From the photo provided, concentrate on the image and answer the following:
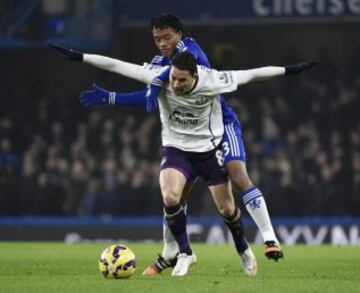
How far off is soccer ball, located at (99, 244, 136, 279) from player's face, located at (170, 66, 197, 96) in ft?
4.93

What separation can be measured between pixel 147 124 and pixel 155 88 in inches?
539

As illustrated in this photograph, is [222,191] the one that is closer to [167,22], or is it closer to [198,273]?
[198,273]

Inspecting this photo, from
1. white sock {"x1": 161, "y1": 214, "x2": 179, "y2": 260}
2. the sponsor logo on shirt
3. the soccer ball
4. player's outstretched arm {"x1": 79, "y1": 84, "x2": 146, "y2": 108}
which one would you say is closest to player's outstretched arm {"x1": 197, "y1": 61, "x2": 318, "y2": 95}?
the sponsor logo on shirt

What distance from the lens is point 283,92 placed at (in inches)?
961

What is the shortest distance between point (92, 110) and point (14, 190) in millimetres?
3218

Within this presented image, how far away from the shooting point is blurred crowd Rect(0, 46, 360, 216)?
21.8 m

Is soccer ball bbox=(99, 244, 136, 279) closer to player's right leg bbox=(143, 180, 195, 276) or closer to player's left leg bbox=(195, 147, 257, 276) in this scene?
player's right leg bbox=(143, 180, 195, 276)

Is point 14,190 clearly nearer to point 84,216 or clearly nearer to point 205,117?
point 84,216

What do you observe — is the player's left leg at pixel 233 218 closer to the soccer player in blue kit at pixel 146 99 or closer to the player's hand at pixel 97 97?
the soccer player in blue kit at pixel 146 99

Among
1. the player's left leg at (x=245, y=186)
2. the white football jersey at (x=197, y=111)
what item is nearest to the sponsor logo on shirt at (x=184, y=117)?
the white football jersey at (x=197, y=111)

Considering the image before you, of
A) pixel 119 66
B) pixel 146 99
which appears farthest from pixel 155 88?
pixel 119 66

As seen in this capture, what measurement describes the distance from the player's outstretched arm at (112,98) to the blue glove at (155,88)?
0.72 feet

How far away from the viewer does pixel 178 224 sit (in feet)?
34.8

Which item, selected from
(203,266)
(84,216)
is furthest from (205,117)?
(84,216)
